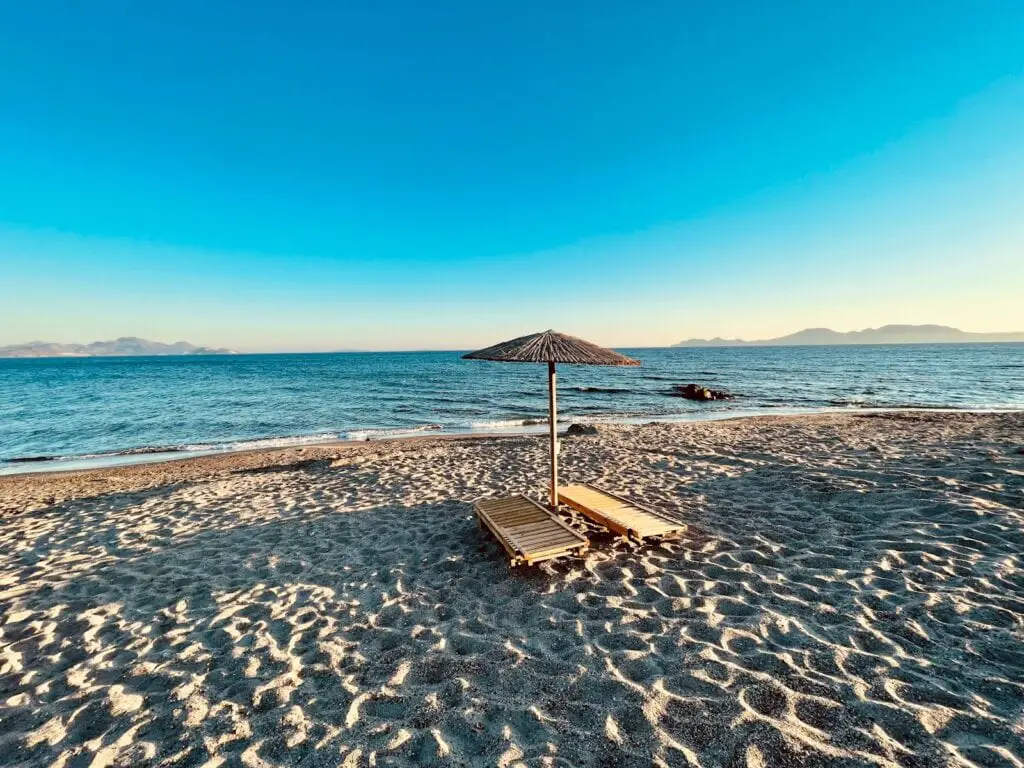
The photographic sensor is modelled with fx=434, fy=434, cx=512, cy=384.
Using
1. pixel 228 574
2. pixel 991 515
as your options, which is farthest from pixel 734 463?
pixel 228 574

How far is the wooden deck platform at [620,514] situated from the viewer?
19.3ft

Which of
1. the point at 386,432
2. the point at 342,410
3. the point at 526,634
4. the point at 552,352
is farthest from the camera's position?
the point at 342,410

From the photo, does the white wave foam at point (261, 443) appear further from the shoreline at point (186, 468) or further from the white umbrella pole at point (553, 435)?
the white umbrella pole at point (553, 435)

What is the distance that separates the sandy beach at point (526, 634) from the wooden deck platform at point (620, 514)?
0.30 metres

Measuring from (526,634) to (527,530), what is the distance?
179 centimetres

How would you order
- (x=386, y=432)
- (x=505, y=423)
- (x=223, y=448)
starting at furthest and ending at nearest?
1. (x=505, y=423)
2. (x=386, y=432)
3. (x=223, y=448)

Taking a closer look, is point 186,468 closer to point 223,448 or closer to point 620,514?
point 223,448

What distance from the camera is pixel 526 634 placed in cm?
420

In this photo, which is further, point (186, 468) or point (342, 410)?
point (342, 410)

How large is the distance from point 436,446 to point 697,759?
12.6 m

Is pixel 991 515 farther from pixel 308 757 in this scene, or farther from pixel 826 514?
pixel 308 757

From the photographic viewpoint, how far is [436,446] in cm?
1480

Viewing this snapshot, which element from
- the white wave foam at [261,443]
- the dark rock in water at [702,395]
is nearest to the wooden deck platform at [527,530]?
the white wave foam at [261,443]

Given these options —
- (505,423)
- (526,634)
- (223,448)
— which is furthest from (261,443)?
(526,634)
